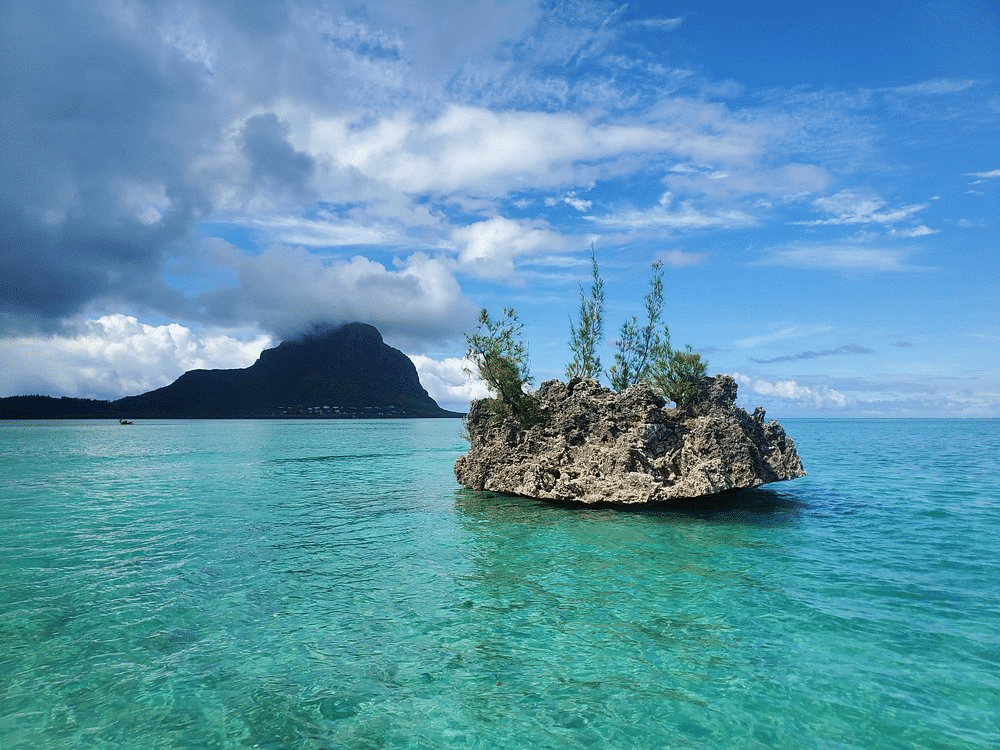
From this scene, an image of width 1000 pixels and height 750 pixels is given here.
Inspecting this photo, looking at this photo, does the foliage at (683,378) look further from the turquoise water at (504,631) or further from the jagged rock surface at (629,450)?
the turquoise water at (504,631)

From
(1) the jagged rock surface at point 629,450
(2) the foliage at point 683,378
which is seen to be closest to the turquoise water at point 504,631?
(1) the jagged rock surface at point 629,450

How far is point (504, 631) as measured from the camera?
990cm

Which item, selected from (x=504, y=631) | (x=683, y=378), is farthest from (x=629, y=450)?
(x=504, y=631)

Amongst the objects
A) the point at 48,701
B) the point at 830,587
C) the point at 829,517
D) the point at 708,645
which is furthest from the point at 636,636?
the point at 829,517

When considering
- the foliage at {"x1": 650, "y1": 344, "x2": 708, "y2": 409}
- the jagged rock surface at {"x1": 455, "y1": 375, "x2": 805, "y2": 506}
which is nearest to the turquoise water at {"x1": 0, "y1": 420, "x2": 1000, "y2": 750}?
the jagged rock surface at {"x1": 455, "y1": 375, "x2": 805, "y2": 506}

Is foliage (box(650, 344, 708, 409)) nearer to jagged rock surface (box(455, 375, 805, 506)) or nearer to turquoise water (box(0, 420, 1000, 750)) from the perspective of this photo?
jagged rock surface (box(455, 375, 805, 506))

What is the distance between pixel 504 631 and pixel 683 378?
1943 centimetres

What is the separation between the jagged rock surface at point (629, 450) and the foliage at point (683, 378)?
18.2 inches

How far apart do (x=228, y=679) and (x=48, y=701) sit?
7.48 ft

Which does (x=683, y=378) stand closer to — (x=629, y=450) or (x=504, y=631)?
(x=629, y=450)

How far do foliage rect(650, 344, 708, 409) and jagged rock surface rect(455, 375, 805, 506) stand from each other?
0.46m

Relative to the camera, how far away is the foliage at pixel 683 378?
26172mm

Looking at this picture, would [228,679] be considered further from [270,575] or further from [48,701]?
[270,575]

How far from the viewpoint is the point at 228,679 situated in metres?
8.13
